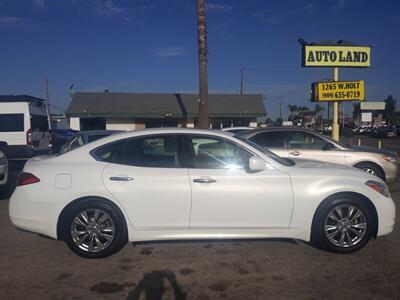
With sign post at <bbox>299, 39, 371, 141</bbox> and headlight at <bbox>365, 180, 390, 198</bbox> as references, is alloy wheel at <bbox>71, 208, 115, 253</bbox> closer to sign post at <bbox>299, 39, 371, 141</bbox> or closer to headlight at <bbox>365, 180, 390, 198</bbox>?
headlight at <bbox>365, 180, 390, 198</bbox>

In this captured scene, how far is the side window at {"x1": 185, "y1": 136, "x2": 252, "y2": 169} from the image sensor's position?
527 centimetres

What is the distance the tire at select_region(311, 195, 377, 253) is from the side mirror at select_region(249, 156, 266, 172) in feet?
2.80

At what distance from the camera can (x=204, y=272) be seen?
4.77 metres

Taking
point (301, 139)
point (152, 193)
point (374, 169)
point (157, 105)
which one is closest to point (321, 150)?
point (301, 139)

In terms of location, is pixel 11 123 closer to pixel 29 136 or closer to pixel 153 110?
pixel 29 136

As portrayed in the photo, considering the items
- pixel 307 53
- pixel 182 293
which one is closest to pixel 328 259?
pixel 182 293

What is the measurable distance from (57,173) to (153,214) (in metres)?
1.23

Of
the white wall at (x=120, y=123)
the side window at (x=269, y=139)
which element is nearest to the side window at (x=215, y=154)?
the side window at (x=269, y=139)

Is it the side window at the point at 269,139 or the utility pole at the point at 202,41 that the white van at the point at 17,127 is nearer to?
the utility pole at the point at 202,41

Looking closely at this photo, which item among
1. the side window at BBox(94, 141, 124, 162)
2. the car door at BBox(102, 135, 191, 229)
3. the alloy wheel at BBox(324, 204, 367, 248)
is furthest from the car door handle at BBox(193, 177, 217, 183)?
the alloy wheel at BBox(324, 204, 367, 248)

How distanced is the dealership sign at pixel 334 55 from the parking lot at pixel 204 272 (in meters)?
14.0

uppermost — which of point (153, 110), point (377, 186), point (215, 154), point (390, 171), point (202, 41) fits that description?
point (202, 41)

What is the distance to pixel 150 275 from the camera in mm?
4715

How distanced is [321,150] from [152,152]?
18.0 ft
